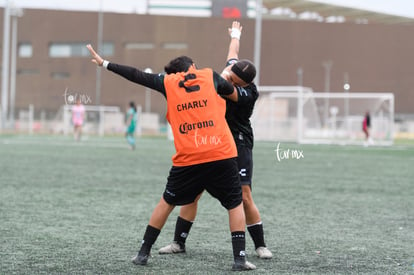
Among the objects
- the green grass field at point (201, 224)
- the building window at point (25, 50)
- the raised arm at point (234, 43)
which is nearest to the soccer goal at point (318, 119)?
the green grass field at point (201, 224)

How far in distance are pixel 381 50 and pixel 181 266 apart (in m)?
65.2

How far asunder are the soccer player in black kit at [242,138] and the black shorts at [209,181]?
413mm

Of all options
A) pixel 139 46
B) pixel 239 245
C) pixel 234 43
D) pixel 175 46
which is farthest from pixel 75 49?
pixel 239 245

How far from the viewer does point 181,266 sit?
5.21m

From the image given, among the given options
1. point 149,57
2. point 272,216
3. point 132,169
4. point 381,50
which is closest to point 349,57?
point 381,50

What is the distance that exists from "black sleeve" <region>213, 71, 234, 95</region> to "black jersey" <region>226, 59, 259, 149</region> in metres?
0.34

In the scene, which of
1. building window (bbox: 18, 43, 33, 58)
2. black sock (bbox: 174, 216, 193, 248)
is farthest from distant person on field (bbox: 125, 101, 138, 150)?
building window (bbox: 18, 43, 33, 58)

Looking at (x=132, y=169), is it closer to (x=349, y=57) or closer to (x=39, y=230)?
(x=39, y=230)

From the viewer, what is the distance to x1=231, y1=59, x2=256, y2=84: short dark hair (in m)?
5.15

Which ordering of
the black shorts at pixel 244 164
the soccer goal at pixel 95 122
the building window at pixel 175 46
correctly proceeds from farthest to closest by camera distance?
1. the building window at pixel 175 46
2. the soccer goal at pixel 95 122
3. the black shorts at pixel 244 164

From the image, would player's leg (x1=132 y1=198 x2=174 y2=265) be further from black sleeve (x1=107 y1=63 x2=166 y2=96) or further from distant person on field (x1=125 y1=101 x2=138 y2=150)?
distant person on field (x1=125 y1=101 x2=138 y2=150)

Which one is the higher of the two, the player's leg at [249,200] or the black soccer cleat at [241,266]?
the player's leg at [249,200]

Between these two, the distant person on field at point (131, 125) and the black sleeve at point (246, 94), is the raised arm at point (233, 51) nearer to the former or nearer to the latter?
the black sleeve at point (246, 94)

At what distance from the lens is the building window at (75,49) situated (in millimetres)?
65750
